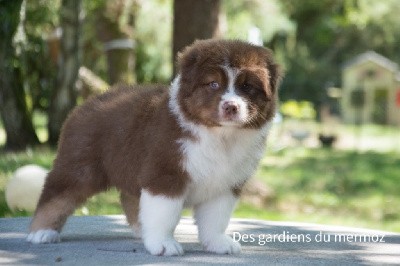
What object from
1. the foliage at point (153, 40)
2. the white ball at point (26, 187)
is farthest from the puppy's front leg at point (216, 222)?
the foliage at point (153, 40)

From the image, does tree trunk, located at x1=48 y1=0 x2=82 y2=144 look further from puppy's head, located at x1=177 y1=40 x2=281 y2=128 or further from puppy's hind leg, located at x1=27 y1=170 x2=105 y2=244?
puppy's head, located at x1=177 y1=40 x2=281 y2=128

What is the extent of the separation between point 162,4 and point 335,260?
58.9ft

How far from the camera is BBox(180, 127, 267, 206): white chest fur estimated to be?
464 centimetres

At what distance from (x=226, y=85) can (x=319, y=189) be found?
9198 mm

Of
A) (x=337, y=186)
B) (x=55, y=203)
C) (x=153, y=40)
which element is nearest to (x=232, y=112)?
(x=55, y=203)

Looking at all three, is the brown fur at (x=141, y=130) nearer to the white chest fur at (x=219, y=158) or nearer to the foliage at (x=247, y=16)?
the white chest fur at (x=219, y=158)

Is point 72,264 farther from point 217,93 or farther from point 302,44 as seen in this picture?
point 302,44

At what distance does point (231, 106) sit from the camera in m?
4.41

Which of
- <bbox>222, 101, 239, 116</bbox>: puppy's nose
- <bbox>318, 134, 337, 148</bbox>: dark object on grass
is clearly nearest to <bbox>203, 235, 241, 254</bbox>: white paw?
<bbox>222, 101, 239, 116</bbox>: puppy's nose

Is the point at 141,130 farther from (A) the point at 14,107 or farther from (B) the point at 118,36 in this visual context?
(B) the point at 118,36

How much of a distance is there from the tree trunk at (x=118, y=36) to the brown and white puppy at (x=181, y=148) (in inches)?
451

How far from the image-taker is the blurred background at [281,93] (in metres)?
10.5

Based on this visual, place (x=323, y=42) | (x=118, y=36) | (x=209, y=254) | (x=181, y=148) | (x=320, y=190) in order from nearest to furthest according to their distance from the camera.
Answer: (x=181, y=148) < (x=209, y=254) < (x=320, y=190) < (x=118, y=36) < (x=323, y=42)

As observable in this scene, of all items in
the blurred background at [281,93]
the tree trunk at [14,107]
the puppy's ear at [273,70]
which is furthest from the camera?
the tree trunk at [14,107]
